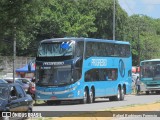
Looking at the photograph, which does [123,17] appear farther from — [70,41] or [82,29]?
[70,41]

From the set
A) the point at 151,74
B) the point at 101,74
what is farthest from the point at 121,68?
the point at 151,74

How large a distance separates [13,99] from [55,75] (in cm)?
1413

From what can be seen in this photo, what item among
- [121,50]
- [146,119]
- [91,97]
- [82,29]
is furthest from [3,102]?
[82,29]

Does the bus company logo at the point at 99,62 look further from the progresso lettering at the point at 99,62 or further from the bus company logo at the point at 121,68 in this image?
the bus company logo at the point at 121,68

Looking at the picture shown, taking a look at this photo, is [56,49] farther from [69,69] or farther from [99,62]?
[99,62]

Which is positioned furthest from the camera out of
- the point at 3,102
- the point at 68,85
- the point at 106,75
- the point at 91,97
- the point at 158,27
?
the point at 158,27

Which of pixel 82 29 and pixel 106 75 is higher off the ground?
pixel 82 29

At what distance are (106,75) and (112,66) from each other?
3.57 feet

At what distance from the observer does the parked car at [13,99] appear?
1443 centimetres

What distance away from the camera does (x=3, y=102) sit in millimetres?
14320

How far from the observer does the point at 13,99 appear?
49.3ft

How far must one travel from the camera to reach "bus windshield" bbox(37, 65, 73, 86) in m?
29.0

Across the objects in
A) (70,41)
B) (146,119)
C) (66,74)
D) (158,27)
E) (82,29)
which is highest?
(158,27)

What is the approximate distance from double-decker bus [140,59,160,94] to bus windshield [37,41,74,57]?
1753 cm
